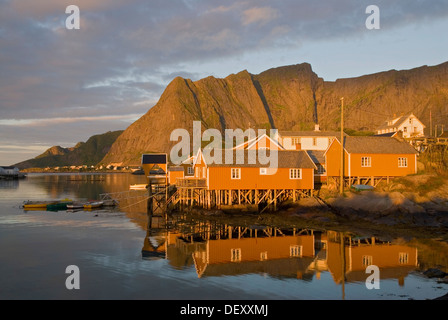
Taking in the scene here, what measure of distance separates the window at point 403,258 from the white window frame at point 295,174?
19929 millimetres

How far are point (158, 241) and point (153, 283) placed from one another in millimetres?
10896

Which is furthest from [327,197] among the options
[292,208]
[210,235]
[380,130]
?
[380,130]

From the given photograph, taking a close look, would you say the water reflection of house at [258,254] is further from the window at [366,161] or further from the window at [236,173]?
the window at [366,161]

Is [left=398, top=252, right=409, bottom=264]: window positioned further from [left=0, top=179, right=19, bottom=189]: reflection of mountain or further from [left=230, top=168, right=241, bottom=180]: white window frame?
[left=0, top=179, right=19, bottom=189]: reflection of mountain

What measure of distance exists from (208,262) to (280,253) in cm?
547

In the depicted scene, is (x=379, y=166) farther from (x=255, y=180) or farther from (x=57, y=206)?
(x=57, y=206)

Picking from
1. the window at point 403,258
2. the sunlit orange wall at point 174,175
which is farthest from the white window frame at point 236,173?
the window at point 403,258

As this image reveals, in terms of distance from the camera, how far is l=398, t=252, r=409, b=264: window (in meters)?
24.0

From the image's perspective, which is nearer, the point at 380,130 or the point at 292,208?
the point at 292,208

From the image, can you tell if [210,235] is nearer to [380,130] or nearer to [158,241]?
[158,241]

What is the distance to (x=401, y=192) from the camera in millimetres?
40281

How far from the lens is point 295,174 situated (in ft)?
148

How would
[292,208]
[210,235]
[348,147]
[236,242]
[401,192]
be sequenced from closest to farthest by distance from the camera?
[236,242], [210,235], [401,192], [292,208], [348,147]
